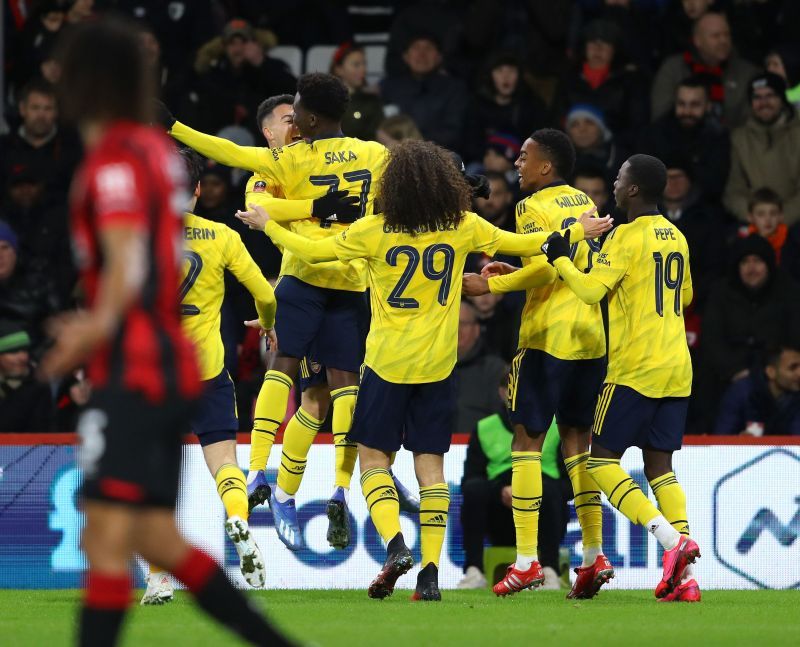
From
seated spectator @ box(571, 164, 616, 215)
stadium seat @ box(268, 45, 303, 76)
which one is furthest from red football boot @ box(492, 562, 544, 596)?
stadium seat @ box(268, 45, 303, 76)

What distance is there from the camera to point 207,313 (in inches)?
349

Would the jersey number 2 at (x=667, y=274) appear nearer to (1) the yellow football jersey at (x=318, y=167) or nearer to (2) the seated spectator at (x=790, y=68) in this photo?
(1) the yellow football jersey at (x=318, y=167)

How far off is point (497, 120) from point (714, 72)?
2.27 meters

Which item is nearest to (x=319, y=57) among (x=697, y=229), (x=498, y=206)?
(x=498, y=206)

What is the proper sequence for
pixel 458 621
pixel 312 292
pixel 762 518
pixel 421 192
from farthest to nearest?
pixel 762 518
pixel 312 292
pixel 421 192
pixel 458 621

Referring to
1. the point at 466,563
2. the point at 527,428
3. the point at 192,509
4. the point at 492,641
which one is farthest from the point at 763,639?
the point at 192,509

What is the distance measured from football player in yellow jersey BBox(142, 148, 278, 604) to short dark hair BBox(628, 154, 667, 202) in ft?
7.75

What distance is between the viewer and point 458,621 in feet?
25.6

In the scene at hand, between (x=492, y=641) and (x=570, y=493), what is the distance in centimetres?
474

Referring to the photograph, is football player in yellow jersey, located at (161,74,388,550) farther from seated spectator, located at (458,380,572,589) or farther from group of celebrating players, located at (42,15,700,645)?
seated spectator, located at (458,380,572,589)

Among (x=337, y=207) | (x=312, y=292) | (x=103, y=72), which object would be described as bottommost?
(x=312, y=292)

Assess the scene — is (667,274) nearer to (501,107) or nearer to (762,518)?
(762,518)

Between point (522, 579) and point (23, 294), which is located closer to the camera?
point (522, 579)

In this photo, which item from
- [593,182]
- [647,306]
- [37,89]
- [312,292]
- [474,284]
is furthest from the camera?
[37,89]
